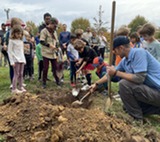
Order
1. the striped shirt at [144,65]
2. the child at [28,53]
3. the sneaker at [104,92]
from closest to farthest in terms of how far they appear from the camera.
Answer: the striped shirt at [144,65], the sneaker at [104,92], the child at [28,53]

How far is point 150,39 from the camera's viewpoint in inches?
208

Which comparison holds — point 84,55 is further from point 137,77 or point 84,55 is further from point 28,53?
point 137,77

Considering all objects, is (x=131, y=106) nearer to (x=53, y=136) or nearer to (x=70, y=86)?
(x=53, y=136)

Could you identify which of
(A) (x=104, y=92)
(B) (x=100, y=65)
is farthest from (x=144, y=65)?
(A) (x=104, y=92)

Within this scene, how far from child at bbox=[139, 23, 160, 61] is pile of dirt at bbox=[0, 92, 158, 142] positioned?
7.22 ft

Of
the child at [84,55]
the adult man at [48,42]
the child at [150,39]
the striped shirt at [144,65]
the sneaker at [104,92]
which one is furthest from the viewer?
the adult man at [48,42]

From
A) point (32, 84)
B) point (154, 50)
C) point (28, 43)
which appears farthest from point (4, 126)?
point (28, 43)

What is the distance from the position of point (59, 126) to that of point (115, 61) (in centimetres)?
381

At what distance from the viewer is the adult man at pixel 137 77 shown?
393 centimetres

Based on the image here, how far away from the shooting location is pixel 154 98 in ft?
13.4

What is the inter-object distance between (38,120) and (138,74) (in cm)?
151

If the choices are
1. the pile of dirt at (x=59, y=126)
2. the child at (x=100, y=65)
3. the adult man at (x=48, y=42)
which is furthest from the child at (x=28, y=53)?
the pile of dirt at (x=59, y=126)

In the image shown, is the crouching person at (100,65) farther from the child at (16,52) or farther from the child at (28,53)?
the child at (28,53)

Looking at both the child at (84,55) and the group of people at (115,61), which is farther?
the child at (84,55)
